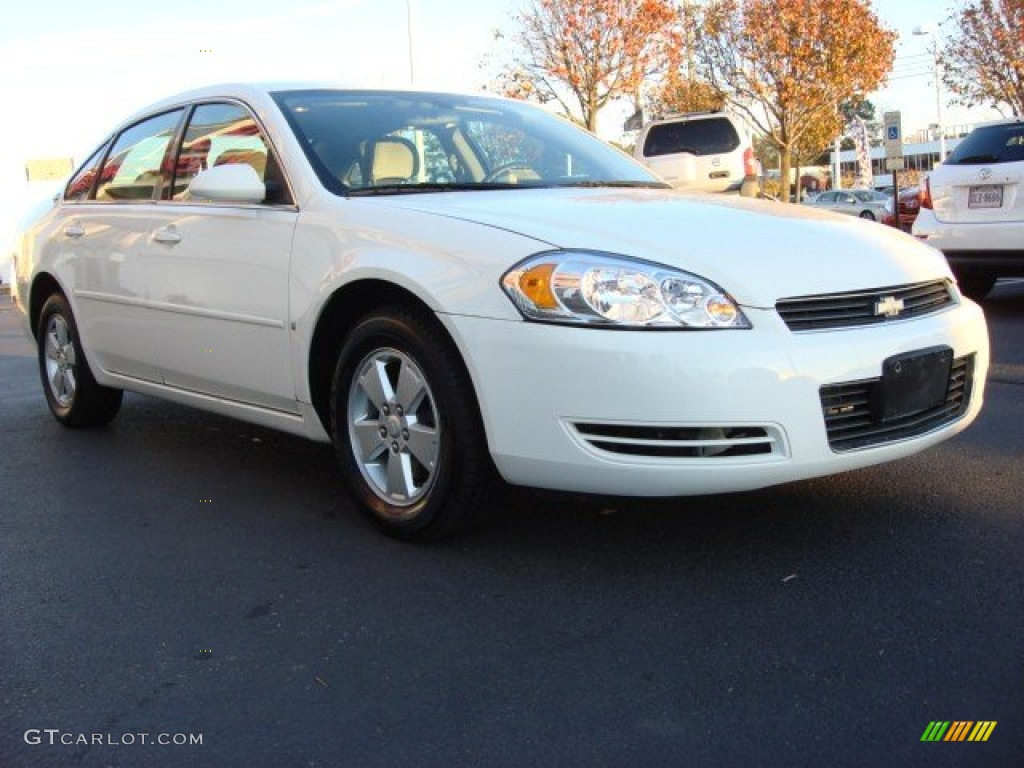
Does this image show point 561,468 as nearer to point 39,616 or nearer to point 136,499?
point 39,616

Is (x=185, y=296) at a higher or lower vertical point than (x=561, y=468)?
higher

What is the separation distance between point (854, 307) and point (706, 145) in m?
11.5

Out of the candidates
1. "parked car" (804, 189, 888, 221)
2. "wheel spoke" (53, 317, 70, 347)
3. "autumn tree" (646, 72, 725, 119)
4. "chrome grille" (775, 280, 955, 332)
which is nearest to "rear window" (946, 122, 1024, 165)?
"chrome grille" (775, 280, 955, 332)

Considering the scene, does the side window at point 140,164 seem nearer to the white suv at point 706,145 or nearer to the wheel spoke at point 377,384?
the wheel spoke at point 377,384

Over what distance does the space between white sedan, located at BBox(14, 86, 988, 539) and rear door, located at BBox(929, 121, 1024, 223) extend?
15.5 ft

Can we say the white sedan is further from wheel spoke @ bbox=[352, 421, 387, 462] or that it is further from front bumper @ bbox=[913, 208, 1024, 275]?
front bumper @ bbox=[913, 208, 1024, 275]

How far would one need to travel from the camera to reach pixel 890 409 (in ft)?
10.4

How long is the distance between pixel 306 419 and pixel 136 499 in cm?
88

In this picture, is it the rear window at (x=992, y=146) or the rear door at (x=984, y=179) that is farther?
the rear window at (x=992, y=146)

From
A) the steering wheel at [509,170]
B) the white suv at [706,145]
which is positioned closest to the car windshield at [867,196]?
the white suv at [706,145]

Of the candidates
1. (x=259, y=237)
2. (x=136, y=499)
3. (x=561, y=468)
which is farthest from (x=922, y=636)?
(x=136, y=499)

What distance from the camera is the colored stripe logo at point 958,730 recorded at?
220 cm

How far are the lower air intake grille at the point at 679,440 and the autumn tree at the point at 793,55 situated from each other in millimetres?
25170

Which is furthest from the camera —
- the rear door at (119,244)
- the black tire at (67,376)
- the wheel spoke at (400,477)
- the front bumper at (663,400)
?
the black tire at (67,376)
